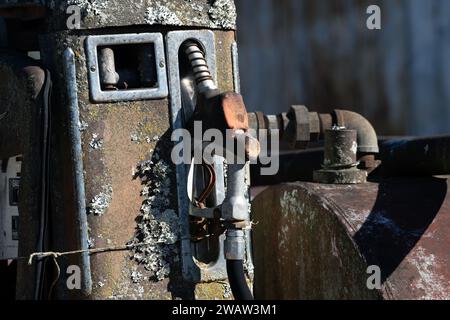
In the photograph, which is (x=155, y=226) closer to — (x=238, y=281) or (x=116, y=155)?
(x=116, y=155)

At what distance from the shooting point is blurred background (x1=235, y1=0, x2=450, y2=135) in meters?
5.95

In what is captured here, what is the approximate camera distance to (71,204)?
8.30ft

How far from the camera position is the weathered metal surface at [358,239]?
8.40 ft

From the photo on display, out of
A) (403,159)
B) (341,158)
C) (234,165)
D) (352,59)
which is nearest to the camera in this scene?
(234,165)

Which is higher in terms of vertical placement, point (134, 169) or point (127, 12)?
point (127, 12)

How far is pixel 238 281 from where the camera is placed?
7.70 ft

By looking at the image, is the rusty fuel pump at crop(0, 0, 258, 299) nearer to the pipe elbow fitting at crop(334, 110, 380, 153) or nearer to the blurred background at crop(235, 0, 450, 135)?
the pipe elbow fitting at crop(334, 110, 380, 153)

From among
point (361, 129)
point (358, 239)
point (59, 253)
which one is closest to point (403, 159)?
point (361, 129)

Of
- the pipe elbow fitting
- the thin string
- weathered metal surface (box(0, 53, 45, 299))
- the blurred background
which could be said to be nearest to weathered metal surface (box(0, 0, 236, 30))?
weathered metal surface (box(0, 53, 45, 299))

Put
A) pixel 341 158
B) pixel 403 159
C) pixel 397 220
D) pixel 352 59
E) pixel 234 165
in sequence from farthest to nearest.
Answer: pixel 352 59 < pixel 403 159 < pixel 341 158 < pixel 397 220 < pixel 234 165

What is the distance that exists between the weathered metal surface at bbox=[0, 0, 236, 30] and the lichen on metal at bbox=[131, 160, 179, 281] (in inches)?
16.2

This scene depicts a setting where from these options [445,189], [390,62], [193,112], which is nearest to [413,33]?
[390,62]

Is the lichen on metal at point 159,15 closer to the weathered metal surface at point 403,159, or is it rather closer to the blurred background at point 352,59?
the weathered metal surface at point 403,159

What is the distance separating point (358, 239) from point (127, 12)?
0.96 m
